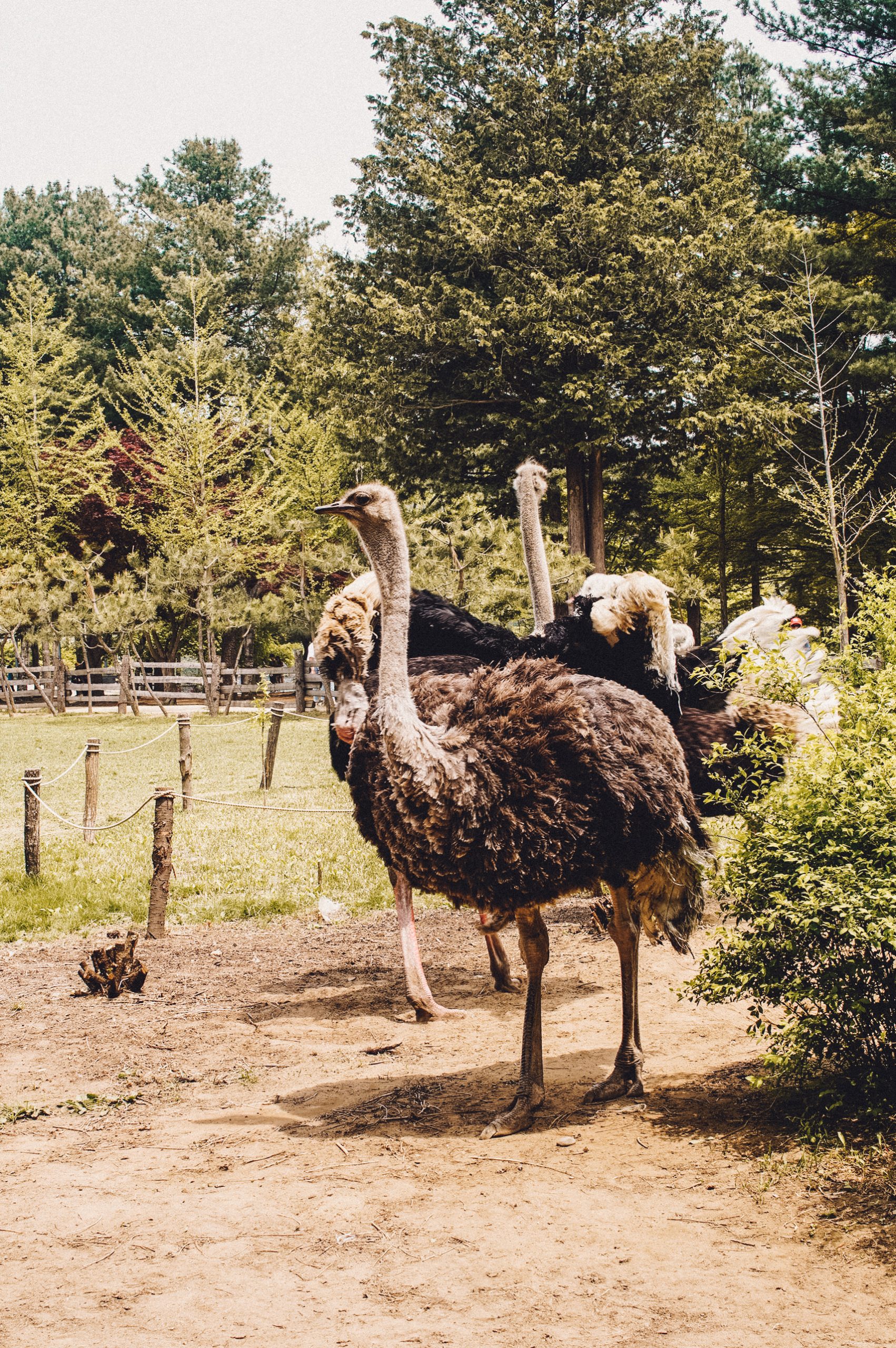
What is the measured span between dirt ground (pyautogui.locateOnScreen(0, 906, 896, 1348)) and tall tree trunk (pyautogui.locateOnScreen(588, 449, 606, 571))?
16362 millimetres

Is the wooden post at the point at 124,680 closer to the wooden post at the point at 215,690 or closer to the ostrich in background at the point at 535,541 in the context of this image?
the wooden post at the point at 215,690

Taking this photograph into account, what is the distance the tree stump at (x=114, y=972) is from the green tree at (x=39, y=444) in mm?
28844

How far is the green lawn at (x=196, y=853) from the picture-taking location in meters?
8.87

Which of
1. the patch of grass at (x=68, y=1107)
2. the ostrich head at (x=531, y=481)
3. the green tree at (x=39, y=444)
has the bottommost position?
the patch of grass at (x=68, y=1107)

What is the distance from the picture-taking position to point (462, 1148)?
14.2 ft

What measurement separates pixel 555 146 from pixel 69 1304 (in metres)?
21.3

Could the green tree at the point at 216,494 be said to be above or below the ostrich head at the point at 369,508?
above

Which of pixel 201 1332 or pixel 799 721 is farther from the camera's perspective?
pixel 799 721

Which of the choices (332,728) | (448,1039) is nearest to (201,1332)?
(448,1039)

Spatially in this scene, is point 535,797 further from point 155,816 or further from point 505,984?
point 155,816

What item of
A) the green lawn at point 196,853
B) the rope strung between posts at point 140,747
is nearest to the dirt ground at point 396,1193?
the green lawn at point 196,853

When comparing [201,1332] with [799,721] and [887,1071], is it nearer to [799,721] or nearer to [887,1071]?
[887,1071]

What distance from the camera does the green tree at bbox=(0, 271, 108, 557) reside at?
33.8 metres

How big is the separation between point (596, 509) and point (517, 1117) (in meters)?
19.1
